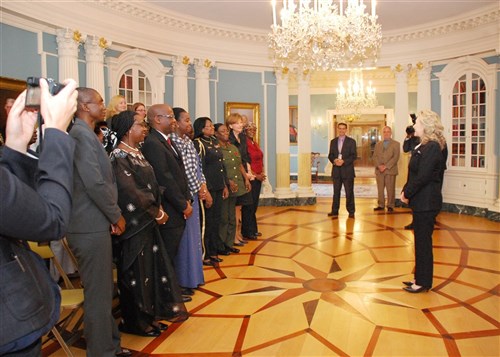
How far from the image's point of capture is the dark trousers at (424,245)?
3.71m

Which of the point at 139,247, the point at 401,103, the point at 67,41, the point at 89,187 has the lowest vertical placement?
the point at 139,247

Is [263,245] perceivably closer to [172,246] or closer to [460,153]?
[172,246]

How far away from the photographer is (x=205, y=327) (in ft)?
10.3

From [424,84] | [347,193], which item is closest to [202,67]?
[347,193]

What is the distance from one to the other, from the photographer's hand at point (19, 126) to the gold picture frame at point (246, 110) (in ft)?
25.0

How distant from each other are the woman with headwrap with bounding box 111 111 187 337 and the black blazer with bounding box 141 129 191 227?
0.33m

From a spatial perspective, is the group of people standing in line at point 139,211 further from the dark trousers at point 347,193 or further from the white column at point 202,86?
the white column at point 202,86

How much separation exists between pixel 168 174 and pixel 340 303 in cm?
182

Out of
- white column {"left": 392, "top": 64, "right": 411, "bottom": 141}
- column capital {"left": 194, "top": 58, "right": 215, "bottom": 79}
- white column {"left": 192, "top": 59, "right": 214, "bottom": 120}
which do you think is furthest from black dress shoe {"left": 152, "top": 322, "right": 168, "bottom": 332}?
white column {"left": 392, "top": 64, "right": 411, "bottom": 141}

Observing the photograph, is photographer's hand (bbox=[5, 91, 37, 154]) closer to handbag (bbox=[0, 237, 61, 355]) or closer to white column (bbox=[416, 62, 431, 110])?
handbag (bbox=[0, 237, 61, 355])

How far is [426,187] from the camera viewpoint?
369cm

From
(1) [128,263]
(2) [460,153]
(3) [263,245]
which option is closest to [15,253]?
(1) [128,263]

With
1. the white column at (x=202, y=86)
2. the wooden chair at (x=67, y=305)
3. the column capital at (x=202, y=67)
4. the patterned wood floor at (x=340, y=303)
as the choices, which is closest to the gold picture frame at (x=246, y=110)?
the white column at (x=202, y=86)

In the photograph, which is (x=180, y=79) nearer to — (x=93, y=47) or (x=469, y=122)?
(x=93, y=47)
